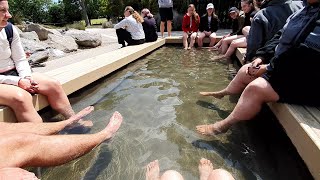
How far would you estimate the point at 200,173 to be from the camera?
2.18 metres

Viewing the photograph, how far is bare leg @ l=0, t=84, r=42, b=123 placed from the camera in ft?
8.23

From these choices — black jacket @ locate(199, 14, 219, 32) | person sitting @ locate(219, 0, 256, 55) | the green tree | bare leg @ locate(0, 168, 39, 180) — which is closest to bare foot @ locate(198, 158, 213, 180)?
bare leg @ locate(0, 168, 39, 180)

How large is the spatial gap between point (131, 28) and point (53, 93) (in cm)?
461

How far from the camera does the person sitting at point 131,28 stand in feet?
23.7

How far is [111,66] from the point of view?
4.97 metres

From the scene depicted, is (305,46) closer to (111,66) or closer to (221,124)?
(221,124)

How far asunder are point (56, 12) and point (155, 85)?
4473 centimetres

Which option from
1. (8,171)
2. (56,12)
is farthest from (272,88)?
(56,12)

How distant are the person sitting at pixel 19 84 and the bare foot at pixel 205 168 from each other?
1.53 metres

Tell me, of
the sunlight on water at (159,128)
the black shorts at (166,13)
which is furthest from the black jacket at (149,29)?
the sunlight on water at (159,128)

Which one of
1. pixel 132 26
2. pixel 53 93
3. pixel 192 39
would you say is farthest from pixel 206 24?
pixel 53 93

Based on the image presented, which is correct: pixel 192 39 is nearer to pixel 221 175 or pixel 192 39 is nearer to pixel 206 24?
pixel 206 24

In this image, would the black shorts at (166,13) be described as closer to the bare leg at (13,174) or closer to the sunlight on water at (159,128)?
the sunlight on water at (159,128)

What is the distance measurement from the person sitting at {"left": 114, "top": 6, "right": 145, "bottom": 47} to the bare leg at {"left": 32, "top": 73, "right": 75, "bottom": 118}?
14.8ft
